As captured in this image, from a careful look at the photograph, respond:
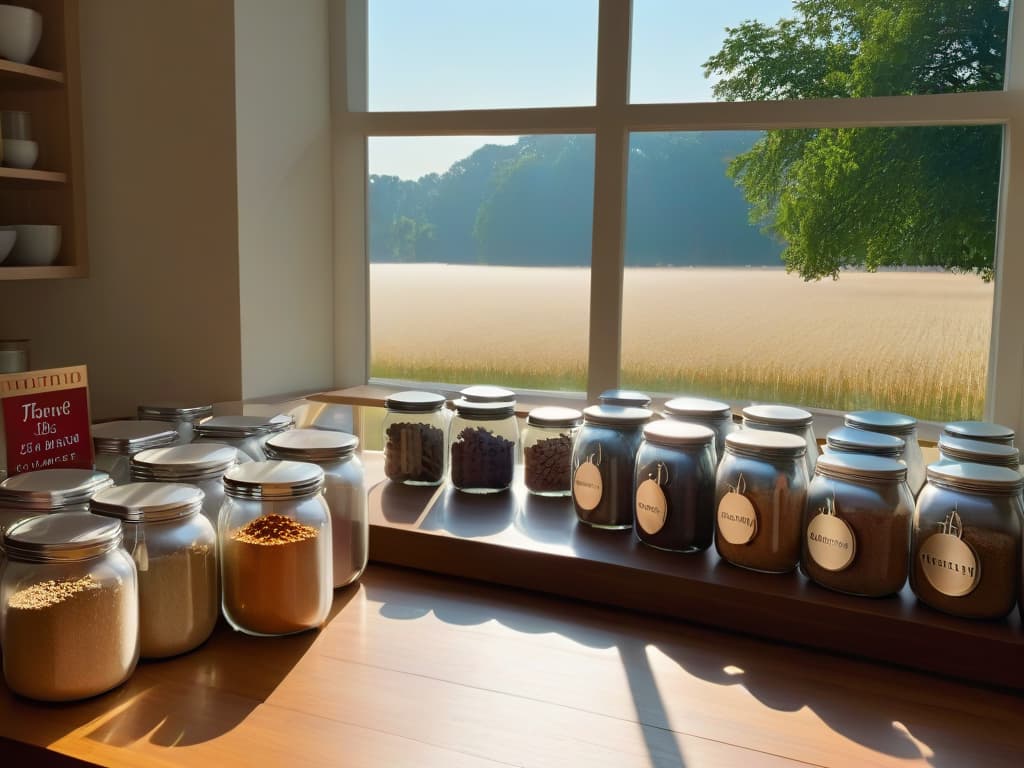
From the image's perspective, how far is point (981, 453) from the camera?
1.02 meters

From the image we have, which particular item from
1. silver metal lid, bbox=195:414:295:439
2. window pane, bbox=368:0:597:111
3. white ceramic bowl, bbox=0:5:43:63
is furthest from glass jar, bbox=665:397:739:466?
white ceramic bowl, bbox=0:5:43:63

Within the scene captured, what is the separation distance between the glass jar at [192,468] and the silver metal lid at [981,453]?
Result: 0.88 meters

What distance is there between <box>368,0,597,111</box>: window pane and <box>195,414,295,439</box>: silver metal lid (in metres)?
1.04

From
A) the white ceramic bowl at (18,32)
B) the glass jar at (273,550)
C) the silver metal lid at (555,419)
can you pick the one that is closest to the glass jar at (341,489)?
the glass jar at (273,550)

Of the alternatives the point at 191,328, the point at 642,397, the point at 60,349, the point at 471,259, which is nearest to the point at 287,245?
the point at 191,328

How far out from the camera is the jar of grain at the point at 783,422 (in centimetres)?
116

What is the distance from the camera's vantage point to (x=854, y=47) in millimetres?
1629

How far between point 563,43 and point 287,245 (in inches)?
30.4

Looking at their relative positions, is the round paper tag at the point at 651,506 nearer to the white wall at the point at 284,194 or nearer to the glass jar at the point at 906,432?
the glass jar at the point at 906,432

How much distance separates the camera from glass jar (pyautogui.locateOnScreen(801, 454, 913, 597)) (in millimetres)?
937

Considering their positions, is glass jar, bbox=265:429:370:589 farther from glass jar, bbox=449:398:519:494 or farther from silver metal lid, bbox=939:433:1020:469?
silver metal lid, bbox=939:433:1020:469

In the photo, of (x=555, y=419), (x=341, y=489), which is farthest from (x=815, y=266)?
(x=341, y=489)

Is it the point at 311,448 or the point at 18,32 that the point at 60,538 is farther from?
the point at 18,32

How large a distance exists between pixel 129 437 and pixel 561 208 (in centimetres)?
111
